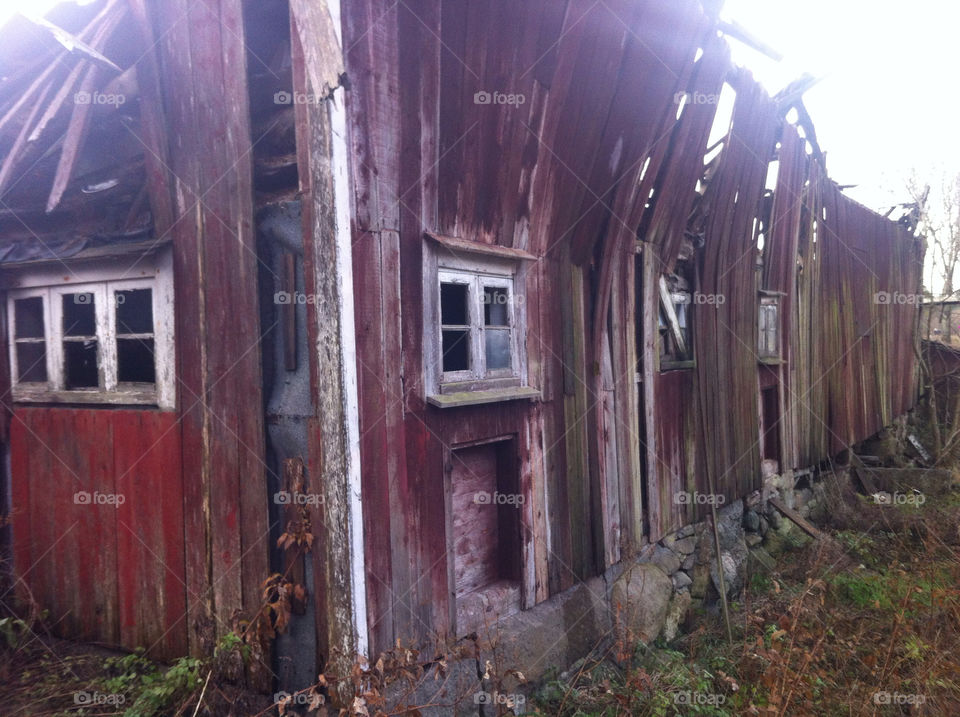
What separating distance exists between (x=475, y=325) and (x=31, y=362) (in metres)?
3.74

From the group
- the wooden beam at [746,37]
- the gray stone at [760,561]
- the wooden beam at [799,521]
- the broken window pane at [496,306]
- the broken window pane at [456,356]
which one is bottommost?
the gray stone at [760,561]

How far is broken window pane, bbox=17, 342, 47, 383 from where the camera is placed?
5.16 meters

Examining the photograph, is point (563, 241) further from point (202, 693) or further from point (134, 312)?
point (202, 693)

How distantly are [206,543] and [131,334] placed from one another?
5.46 ft

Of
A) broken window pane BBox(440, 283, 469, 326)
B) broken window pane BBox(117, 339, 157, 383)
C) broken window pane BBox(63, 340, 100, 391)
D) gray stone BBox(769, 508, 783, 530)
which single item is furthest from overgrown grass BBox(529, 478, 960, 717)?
broken window pane BBox(63, 340, 100, 391)

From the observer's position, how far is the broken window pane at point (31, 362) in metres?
5.16

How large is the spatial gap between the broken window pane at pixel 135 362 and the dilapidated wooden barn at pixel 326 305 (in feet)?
0.12

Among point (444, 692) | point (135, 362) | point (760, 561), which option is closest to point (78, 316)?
point (135, 362)

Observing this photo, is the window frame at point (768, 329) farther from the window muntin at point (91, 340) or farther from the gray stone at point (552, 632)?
the window muntin at point (91, 340)

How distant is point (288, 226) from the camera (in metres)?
4.02

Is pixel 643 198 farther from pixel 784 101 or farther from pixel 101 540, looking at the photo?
pixel 101 540

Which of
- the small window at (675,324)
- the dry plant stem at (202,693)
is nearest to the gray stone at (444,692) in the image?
the dry plant stem at (202,693)

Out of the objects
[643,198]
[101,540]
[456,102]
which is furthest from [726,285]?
[101,540]

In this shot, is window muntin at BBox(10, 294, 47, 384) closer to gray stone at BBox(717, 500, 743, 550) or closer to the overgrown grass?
the overgrown grass
